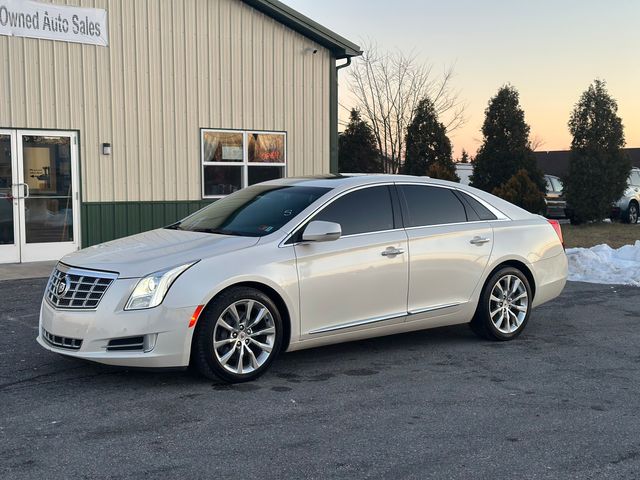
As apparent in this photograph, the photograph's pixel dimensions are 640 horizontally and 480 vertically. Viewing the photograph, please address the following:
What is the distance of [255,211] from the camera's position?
6.21m

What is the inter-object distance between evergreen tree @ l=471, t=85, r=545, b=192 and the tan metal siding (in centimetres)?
890

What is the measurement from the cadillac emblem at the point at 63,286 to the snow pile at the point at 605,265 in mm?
7930

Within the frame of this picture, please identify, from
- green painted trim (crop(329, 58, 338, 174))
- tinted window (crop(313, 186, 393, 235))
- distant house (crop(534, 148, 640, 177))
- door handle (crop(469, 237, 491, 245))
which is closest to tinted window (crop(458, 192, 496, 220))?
door handle (crop(469, 237, 491, 245))

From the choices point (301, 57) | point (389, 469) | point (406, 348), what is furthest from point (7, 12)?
point (389, 469)

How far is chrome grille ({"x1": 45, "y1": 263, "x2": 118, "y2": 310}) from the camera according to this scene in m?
5.09

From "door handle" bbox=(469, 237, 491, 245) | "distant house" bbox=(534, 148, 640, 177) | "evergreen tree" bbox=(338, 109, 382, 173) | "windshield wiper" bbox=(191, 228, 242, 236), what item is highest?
"distant house" bbox=(534, 148, 640, 177)

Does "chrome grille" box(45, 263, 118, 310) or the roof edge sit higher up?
the roof edge

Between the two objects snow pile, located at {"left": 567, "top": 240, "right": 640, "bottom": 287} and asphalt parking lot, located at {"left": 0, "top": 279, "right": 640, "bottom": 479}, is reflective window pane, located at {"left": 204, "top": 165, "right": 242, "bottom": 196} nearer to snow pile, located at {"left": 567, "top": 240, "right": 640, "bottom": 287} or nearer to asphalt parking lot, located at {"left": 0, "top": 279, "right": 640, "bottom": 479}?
snow pile, located at {"left": 567, "top": 240, "right": 640, "bottom": 287}

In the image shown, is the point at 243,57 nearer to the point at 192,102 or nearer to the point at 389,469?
the point at 192,102

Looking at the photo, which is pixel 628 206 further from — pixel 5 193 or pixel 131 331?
pixel 131 331

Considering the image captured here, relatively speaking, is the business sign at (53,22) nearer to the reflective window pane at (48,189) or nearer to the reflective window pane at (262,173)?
the reflective window pane at (48,189)

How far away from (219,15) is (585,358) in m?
10.1

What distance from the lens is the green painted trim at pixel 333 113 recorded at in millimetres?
15133

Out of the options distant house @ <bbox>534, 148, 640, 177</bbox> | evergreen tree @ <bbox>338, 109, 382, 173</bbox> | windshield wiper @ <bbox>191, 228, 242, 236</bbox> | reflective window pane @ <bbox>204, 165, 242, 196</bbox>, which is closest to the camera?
windshield wiper @ <bbox>191, 228, 242, 236</bbox>
